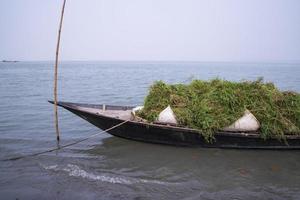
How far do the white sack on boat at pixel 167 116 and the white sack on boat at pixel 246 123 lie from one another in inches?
60.3

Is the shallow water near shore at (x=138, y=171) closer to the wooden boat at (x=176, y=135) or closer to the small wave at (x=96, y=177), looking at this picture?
the small wave at (x=96, y=177)

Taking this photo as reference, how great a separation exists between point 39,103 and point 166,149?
11.4m

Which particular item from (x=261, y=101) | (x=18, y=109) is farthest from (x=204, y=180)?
(x=18, y=109)

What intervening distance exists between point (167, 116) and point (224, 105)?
69.5 inches

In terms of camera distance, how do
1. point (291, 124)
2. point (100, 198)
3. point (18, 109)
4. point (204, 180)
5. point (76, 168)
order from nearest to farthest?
point (100, 198)
point (204, 180)
point (76, 168)
point (291, 124)
point (18, 109)

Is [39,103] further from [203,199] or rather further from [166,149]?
[203,199]

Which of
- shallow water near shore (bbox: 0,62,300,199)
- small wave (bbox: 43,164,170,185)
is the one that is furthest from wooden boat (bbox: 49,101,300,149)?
small wave (bbox: 43,164,170,185)

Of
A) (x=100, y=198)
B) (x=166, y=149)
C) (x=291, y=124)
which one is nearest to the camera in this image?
(x=100, y=198)

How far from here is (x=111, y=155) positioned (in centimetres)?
855

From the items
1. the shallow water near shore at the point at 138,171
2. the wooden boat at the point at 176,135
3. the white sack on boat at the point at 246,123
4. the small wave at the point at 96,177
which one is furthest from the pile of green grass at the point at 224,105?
the small wave at the point at 96,177

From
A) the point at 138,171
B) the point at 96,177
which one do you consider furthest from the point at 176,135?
the point at 96,177

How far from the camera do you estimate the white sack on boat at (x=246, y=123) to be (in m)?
8.09

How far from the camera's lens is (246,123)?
8.10 metres

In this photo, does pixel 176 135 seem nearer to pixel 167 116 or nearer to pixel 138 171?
pixel 167 116
